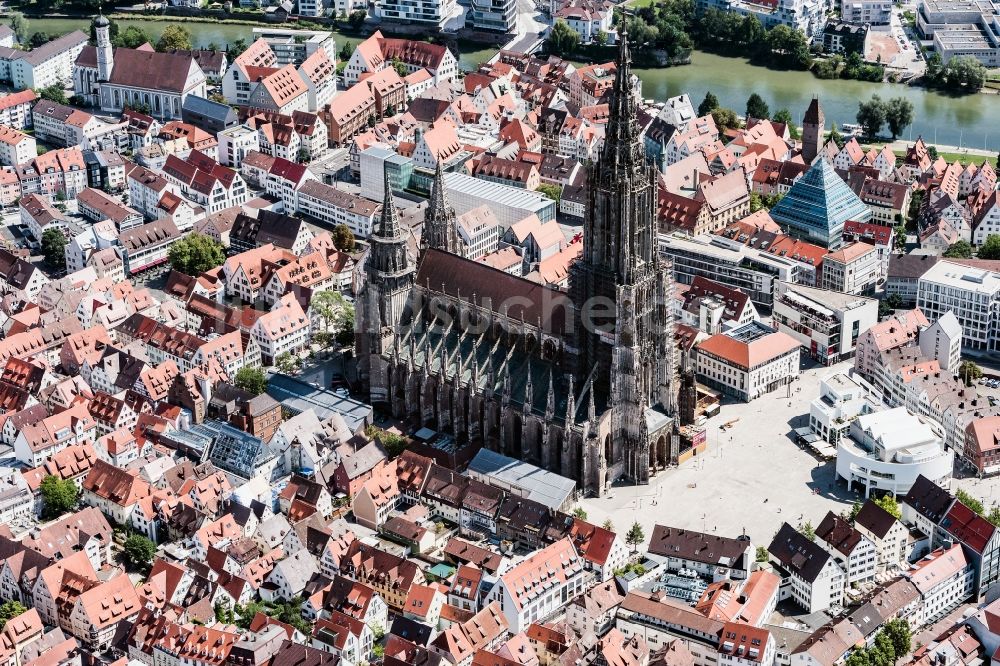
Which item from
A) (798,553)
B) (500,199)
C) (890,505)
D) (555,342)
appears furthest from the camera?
(500,199)

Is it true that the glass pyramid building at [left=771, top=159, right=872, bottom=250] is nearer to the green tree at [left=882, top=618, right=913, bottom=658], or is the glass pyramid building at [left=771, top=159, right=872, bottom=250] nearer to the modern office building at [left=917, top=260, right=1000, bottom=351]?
the modern office building at [left=917, top=260, right=1000, bottom=351]

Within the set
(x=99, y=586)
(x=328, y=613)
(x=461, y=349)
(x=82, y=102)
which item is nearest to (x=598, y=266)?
(x=461, y=349)

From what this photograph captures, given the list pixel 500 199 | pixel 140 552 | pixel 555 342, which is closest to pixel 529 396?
pixel 555 342

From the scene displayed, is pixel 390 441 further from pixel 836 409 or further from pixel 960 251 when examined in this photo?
pixel 960 251

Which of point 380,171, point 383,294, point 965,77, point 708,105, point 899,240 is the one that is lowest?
point 899,240

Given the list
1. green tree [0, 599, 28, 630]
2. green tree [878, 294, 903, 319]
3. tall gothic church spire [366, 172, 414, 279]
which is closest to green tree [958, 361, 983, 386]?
green tree [878, 294, 903, 319]

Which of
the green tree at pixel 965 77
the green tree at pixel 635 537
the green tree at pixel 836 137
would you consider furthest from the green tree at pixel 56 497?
the green tree at pixel 965 77

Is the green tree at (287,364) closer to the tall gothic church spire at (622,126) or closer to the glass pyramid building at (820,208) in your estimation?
the tall gothic church spire at (622,126)
